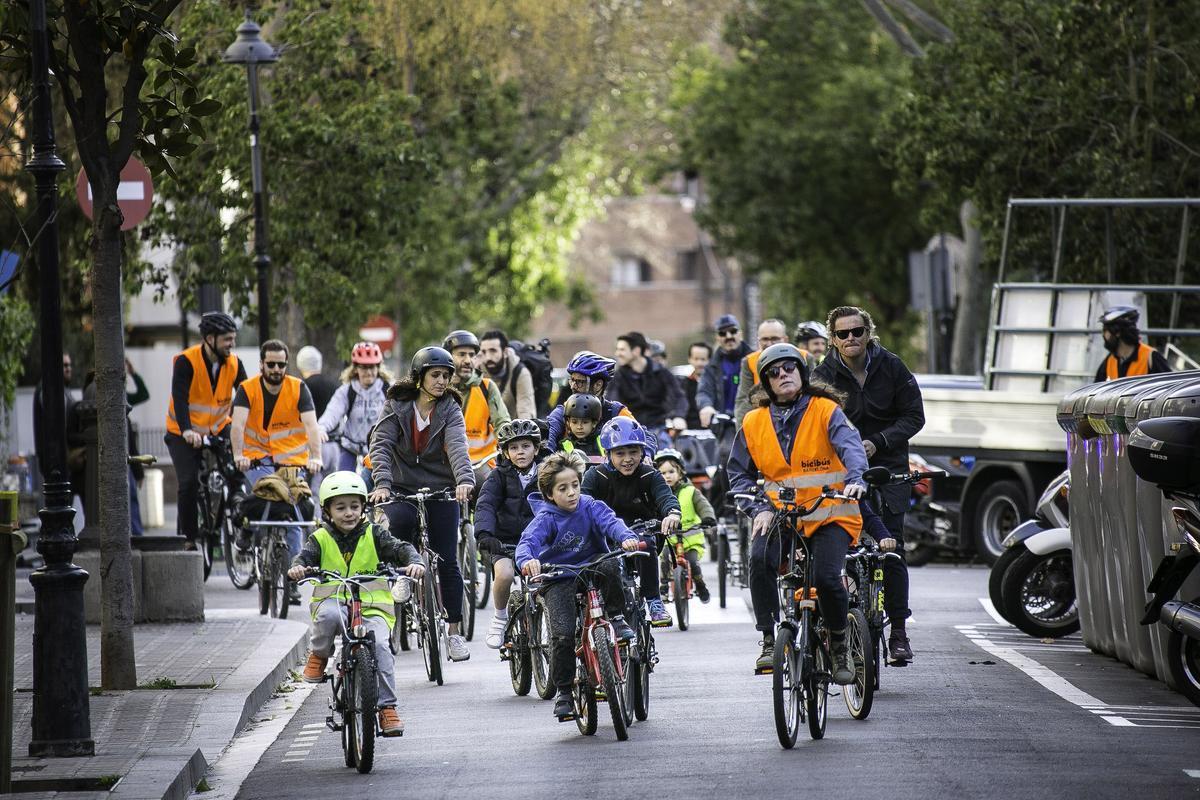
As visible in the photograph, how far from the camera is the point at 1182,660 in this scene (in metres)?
11.9

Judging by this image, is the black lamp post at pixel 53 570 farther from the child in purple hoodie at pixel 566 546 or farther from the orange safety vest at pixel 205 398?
the orange safety vest at pixel 205 398

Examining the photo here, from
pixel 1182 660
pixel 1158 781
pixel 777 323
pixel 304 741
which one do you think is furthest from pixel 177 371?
pixel 1158 781

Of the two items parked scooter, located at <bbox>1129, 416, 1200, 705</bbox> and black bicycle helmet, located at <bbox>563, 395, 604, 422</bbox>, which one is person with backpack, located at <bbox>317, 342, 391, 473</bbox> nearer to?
black bicycle helmet, located at <bbox>563, 395, 604, 422</bbox>

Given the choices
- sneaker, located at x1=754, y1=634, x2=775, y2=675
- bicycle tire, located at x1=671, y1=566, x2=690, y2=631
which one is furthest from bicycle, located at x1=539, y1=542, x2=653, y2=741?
bicycle tire, located at x1=671, y1=566, x2=690, y2=631

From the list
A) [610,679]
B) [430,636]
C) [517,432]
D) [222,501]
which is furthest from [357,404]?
[610,679]

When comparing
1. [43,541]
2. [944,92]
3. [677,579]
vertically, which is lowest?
[677,579]

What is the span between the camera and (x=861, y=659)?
35.1 feet

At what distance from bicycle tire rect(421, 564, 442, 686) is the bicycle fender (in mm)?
3816

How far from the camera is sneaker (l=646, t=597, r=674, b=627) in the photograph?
40.1ft

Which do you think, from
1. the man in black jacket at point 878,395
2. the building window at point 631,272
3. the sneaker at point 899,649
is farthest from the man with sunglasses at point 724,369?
the building window at point 631,272

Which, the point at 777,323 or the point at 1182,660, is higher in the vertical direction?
the point at 777,323

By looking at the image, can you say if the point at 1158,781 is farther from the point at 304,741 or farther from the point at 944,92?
the point at 944,92

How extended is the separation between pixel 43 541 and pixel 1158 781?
14.9ft

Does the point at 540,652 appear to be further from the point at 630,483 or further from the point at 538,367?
the point at 538,367
